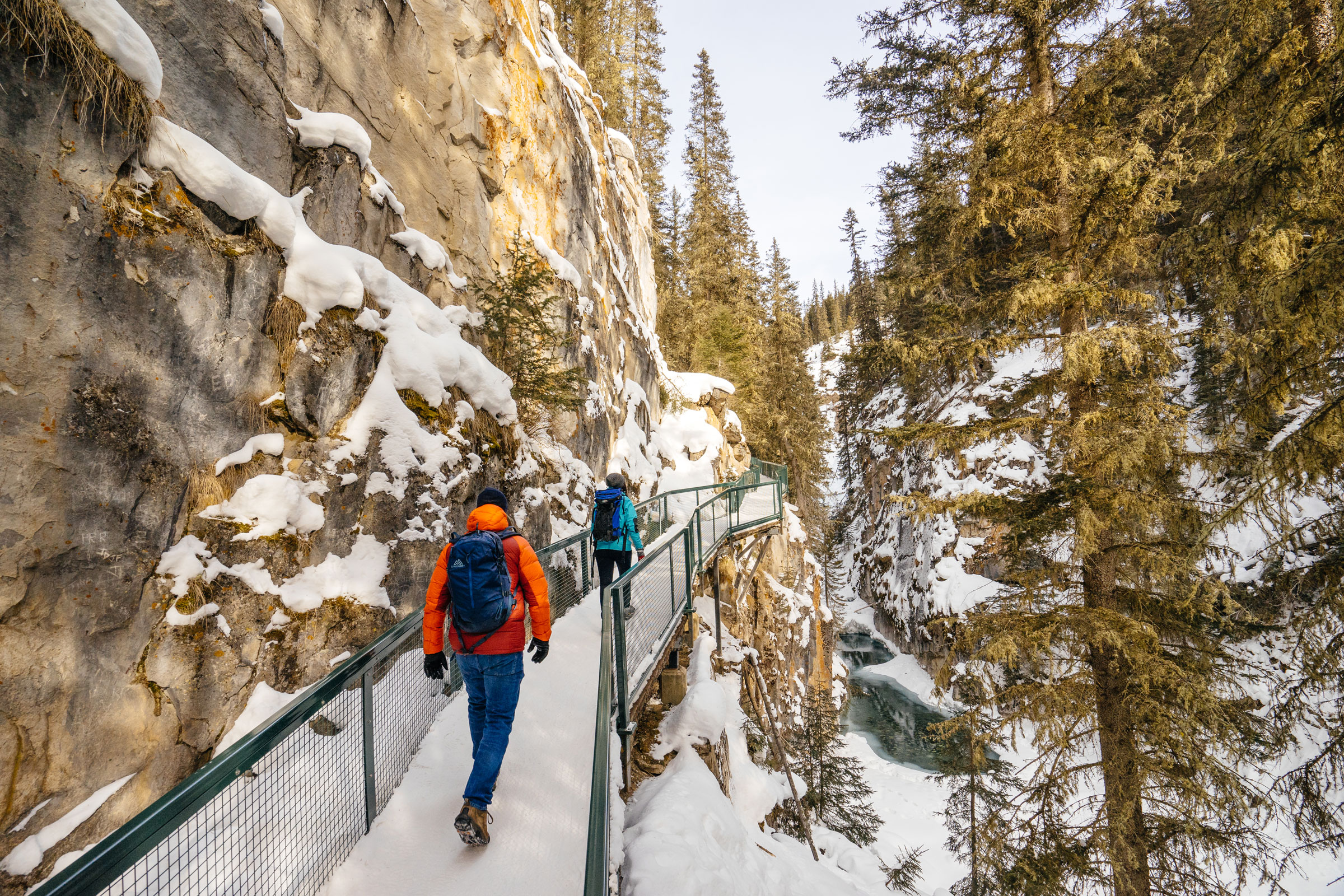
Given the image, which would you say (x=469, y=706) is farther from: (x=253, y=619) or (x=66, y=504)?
(x=66, y=504)

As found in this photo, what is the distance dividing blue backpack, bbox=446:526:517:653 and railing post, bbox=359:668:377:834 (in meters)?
0.81

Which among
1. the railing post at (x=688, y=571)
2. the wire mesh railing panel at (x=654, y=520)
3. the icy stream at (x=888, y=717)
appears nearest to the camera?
the railing post at (x=688, y=571)

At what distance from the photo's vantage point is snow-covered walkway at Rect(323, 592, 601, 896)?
301cm

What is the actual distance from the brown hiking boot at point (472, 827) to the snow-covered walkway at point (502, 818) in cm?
8

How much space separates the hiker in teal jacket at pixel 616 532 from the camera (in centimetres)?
704

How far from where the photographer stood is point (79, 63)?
4195 millimetres

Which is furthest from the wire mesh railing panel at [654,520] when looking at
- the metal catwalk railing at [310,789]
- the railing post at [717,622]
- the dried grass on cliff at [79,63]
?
the dried grass on cliff at [79,63]

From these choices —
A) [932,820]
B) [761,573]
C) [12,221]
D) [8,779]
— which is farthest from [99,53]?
[932,820]

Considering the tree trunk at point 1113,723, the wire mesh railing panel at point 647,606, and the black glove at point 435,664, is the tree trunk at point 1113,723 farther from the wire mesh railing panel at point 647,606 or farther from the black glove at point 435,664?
the black glove at point 435,664

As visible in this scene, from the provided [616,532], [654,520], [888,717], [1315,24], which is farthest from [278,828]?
[888,717]

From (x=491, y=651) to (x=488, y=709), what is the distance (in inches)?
14.1

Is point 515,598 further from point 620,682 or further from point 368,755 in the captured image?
point 620,682

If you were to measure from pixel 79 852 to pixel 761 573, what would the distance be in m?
17.5

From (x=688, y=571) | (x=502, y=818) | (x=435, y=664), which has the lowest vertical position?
(x=502, y=818)
